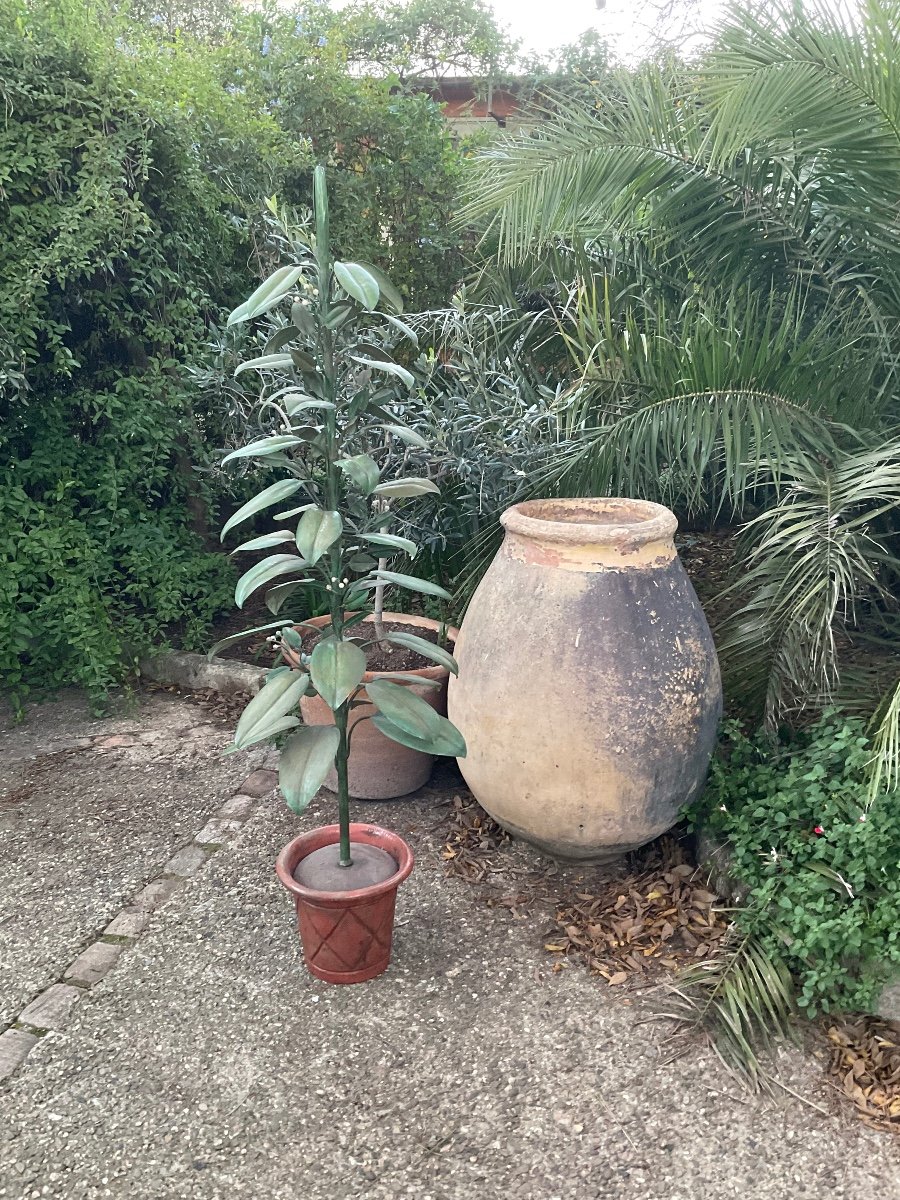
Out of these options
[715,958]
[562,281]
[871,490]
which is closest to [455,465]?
[562,281]

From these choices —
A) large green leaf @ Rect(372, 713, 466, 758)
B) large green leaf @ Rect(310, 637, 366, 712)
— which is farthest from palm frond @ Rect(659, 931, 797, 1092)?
large green leaf @ Rect(310, 637, 366, 712)

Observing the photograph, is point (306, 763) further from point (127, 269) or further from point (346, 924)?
point (127, 269)

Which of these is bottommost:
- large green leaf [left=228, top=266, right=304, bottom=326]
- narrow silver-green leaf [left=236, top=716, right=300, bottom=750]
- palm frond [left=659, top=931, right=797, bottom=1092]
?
palm frond [left=659, top=931, right=797, bottom=1092]

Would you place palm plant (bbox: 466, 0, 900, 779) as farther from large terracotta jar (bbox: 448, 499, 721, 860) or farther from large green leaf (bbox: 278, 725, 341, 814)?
large green leaf (bbox: 278, 725, 341, 814)

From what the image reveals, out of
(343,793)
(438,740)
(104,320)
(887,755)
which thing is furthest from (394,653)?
(104,320)

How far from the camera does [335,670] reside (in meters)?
2.10

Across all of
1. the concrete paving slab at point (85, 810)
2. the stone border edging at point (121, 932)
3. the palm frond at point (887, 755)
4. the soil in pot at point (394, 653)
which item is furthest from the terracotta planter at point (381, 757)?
the palm frond at point (887, 755)

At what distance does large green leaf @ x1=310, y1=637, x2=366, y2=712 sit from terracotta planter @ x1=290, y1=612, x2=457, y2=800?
→ 1.04 meters

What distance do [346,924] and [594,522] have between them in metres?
1.44

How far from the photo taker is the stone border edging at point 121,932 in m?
2.21

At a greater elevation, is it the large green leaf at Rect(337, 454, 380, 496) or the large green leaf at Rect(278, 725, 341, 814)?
the large green leaf at Rect(337, 454, 380, 496)

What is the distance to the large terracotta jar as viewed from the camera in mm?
2477

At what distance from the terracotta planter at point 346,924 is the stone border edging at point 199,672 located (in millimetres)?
1773

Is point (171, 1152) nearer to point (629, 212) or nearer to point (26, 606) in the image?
point (26, 606)
